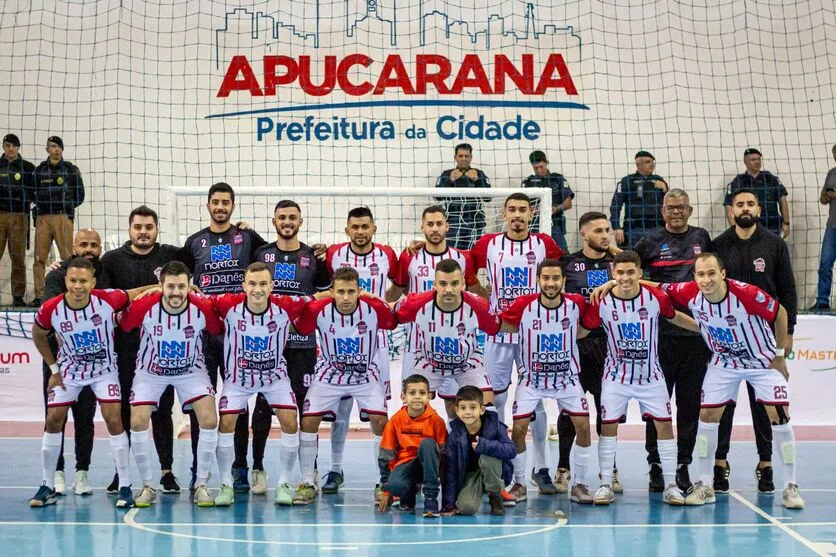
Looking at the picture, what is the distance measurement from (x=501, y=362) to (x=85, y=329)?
9.08ft

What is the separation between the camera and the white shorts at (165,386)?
7359 mm

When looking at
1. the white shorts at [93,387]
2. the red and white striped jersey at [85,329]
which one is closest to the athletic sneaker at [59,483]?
the white shorts at [93,387]

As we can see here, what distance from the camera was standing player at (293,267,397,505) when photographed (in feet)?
24.5

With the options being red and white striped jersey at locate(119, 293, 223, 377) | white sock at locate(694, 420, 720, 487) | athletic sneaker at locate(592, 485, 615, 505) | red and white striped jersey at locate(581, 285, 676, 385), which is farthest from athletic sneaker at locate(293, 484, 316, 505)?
white sock at locate(694, 420, 720, 487)

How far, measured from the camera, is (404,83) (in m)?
14.5

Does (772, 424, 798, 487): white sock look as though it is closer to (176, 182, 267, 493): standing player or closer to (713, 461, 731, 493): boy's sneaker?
(713, 461, 731, 493): boy's sneaker

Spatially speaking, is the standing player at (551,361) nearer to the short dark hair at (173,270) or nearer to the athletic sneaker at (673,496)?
the athletic sneaker at (673,496)

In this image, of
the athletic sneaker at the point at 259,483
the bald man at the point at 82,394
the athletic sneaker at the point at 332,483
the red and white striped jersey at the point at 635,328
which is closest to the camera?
the red and white striped jersey at the point at 635,328

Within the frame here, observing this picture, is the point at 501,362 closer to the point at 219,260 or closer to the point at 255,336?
the point at 255,336

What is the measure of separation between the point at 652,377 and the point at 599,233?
3.41 feet

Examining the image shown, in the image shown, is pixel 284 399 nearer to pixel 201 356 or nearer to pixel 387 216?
pixel 201 356

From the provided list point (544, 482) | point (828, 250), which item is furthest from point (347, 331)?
point (828, 250)

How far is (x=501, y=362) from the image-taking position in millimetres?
7934

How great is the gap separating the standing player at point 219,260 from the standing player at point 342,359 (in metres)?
0.59
